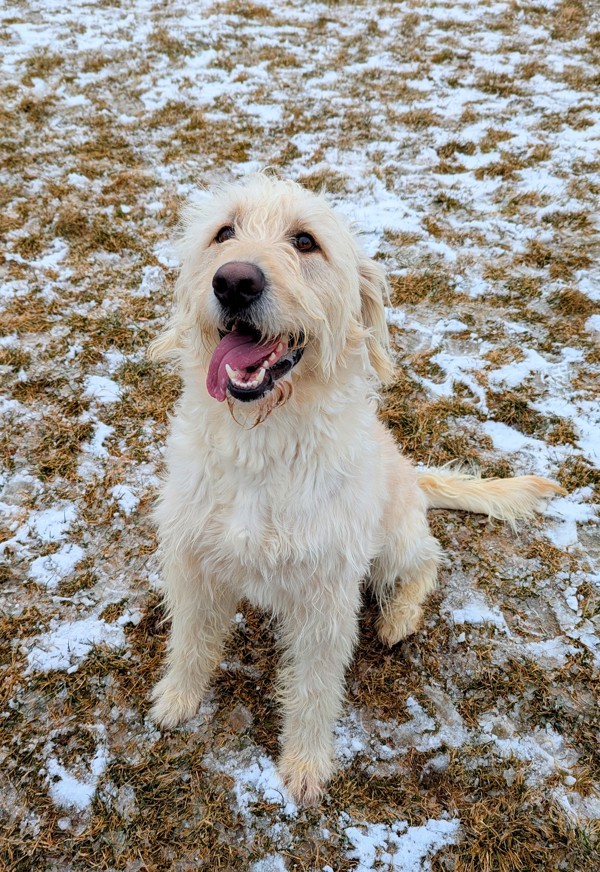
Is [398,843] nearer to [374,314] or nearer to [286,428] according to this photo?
[286,428]

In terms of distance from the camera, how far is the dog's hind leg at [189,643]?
236 centimetres

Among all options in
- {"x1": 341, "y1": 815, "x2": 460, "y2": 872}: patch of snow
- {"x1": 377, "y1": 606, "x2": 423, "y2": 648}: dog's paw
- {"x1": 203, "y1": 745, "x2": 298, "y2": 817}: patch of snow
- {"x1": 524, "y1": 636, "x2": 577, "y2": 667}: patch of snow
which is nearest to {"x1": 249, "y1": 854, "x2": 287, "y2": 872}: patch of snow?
{"x1": 203, "y1": 745, "x2": 298, "y2": 817}: patch of snow

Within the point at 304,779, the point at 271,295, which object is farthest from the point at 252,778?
the point at 271,295

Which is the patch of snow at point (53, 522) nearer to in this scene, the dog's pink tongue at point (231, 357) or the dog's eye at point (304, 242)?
the dog's pink tongue at point (231, 357)

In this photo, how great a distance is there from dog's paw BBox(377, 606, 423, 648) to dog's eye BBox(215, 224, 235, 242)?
6.78 feet

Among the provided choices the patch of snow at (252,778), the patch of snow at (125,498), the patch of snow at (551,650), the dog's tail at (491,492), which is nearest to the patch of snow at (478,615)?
the patch of snow at (551,650)

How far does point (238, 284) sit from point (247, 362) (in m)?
0.26

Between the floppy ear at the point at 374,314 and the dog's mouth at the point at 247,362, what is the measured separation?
49 centimetres

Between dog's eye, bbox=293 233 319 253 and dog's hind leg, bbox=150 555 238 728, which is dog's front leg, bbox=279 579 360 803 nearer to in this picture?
dog's hind leg, bbox=150 555 238 728

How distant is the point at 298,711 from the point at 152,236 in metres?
4.57

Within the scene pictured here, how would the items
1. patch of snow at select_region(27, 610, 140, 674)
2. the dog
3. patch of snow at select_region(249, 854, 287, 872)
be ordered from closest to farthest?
the dog < patch of snow at select_region(249, 854, 287, 872) < patch of snow at select_region(27, 610, 140, 674)

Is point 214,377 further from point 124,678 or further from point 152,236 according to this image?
point 152,236

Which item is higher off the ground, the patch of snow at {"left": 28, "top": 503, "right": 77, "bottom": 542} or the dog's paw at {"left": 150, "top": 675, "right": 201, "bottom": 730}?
the patch of snow at {"left": 28, "top": 503, "right": 77, "bottom": 542}

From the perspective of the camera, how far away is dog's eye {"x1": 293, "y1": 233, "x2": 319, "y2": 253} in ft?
6.56
